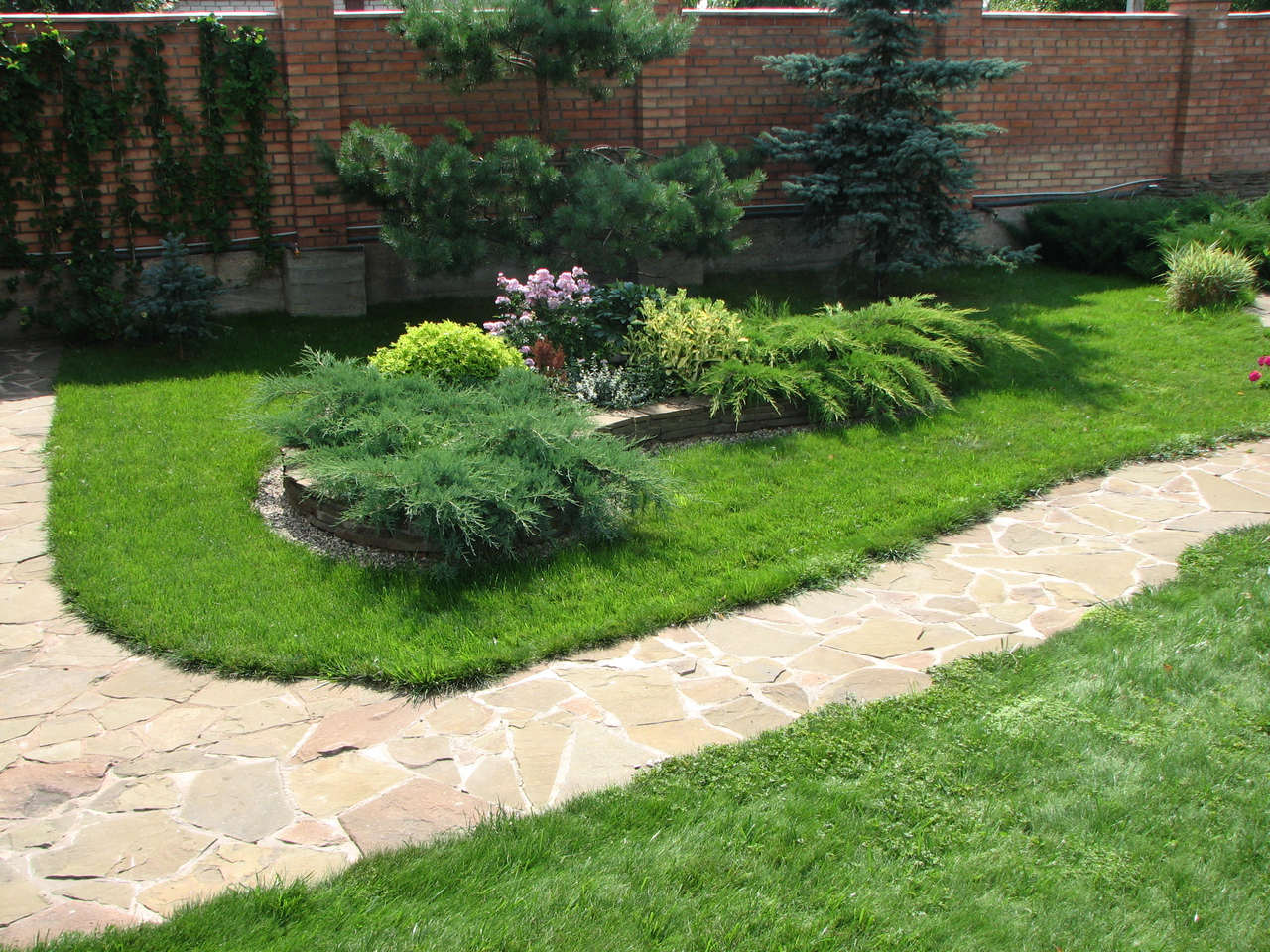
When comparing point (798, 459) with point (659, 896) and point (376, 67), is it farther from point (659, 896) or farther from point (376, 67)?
point (376, 67)

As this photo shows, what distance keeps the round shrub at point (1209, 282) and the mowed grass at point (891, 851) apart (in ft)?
22.9

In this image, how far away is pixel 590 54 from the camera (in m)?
8.27

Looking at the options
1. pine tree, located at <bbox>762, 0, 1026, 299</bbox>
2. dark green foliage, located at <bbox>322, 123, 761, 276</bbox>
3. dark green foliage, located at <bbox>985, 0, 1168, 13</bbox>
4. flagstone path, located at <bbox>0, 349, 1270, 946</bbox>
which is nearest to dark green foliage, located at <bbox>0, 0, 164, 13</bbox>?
dark green foliage, located at <bbox>322, 123, 761, 276</bbox>

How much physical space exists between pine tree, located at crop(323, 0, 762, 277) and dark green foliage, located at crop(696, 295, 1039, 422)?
1154 millimetres

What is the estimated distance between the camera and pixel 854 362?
23.9ft

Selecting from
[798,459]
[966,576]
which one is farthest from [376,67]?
[966,576]

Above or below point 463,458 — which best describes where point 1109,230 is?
above

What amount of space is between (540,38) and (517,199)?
131 centimetres

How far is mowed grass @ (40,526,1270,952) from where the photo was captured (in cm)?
275

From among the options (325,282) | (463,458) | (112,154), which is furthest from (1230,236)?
(112,154)

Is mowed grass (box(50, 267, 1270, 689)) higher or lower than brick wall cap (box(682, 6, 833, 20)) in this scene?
lower

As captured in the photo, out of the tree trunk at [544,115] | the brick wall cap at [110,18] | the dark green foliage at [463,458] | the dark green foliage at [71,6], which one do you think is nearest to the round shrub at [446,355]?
the dark green foliage at [463,458]

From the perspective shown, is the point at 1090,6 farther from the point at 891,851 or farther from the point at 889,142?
the point at 891,851

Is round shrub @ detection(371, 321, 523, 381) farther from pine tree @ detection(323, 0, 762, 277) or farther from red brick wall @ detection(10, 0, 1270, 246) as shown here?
Result: red brick wall @ detection(10, 0, 1270, 246)
